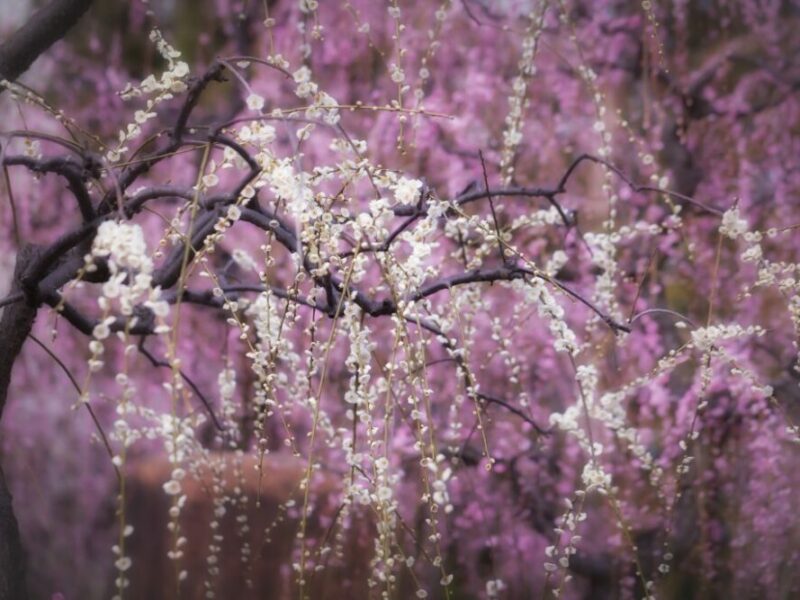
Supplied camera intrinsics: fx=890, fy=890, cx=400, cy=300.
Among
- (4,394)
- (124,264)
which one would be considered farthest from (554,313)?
(4,394)

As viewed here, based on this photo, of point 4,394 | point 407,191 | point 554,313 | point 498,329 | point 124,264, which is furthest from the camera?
point 498,329

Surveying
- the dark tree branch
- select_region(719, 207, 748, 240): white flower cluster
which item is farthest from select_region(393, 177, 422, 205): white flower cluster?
the dark tree branch

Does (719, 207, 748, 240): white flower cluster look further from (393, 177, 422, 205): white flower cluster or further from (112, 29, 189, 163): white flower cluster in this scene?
(112, 29, 189, 163): white flower cluster

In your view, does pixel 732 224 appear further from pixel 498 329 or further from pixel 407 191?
pixel 407 191

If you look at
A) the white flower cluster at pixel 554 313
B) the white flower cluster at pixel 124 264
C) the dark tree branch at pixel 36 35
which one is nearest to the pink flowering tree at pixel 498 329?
the dark tree branch at pixel 36 35

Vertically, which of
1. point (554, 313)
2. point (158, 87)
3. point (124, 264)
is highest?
point (158, 87)

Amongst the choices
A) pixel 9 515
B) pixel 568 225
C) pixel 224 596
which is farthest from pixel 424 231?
pixel 224 596

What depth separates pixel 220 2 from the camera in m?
4.25

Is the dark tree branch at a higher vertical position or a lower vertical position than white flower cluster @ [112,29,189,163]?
higher

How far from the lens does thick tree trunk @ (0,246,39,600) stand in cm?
149

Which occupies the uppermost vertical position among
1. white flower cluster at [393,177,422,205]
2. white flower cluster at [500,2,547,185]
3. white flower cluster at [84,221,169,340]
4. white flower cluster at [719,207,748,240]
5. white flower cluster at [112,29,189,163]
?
white flower cluster at [500,2,547,185]

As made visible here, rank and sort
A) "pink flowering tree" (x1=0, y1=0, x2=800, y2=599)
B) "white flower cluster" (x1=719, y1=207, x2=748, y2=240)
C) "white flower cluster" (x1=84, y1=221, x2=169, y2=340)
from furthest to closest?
1. "pink flowering tree" (x1=0, y1=0, x2=800, y2=599)
2. "white flower cluster" (x1=719, y1=207, x2=748, y2=240)
3. "white flower cluster" (x1=84, y1=221, x2=169, y2=340)

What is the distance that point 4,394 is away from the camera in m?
1.57

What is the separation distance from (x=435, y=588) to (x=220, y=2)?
2.85 m
